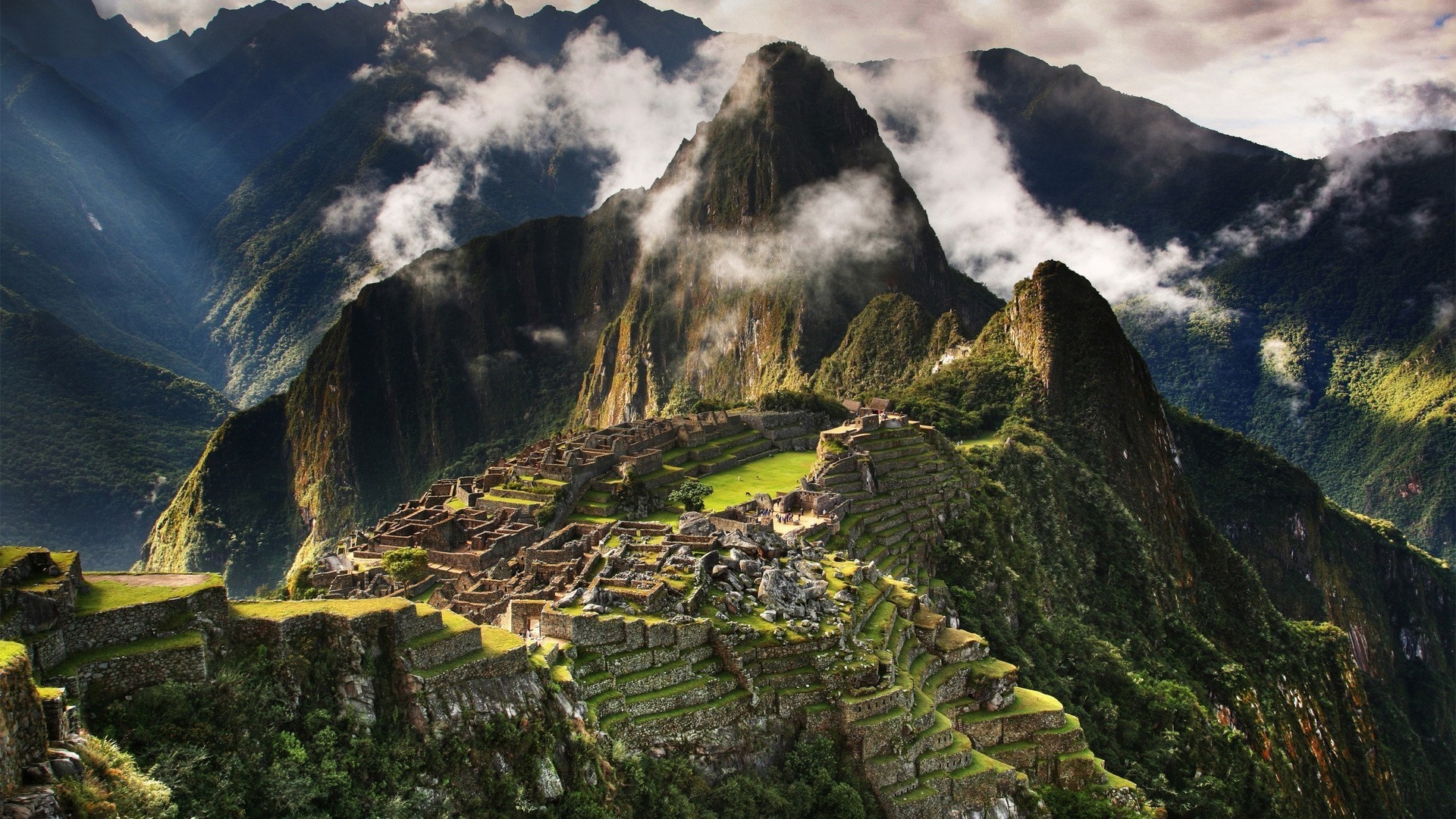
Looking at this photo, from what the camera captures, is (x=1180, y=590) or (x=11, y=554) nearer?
(x=11, y=554)

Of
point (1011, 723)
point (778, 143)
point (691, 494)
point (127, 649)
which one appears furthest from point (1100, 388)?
point (778, 143)

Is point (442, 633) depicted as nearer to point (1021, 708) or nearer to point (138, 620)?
point (138, 620)

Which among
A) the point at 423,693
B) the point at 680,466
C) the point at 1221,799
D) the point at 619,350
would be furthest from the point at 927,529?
the point at 619,350

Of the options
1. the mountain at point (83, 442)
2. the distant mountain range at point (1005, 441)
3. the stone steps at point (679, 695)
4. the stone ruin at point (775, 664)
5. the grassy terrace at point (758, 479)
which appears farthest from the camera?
the mountain at point (83, 442)

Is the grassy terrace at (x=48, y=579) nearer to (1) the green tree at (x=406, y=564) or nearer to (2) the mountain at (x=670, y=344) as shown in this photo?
(1) the green tree at (x=406, y=564)

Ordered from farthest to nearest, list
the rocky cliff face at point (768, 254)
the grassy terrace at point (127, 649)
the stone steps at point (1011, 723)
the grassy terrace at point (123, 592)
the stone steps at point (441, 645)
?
the rocky cliff face at point (768, 254), the stone steps at point (1011, 723), the stone steps at point (441, 645), the grassy terrace at point (123, 592), the grassy terrace at point (127, 649)

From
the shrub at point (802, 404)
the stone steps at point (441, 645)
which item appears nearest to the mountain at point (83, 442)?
the shrub at point (802, 404)
